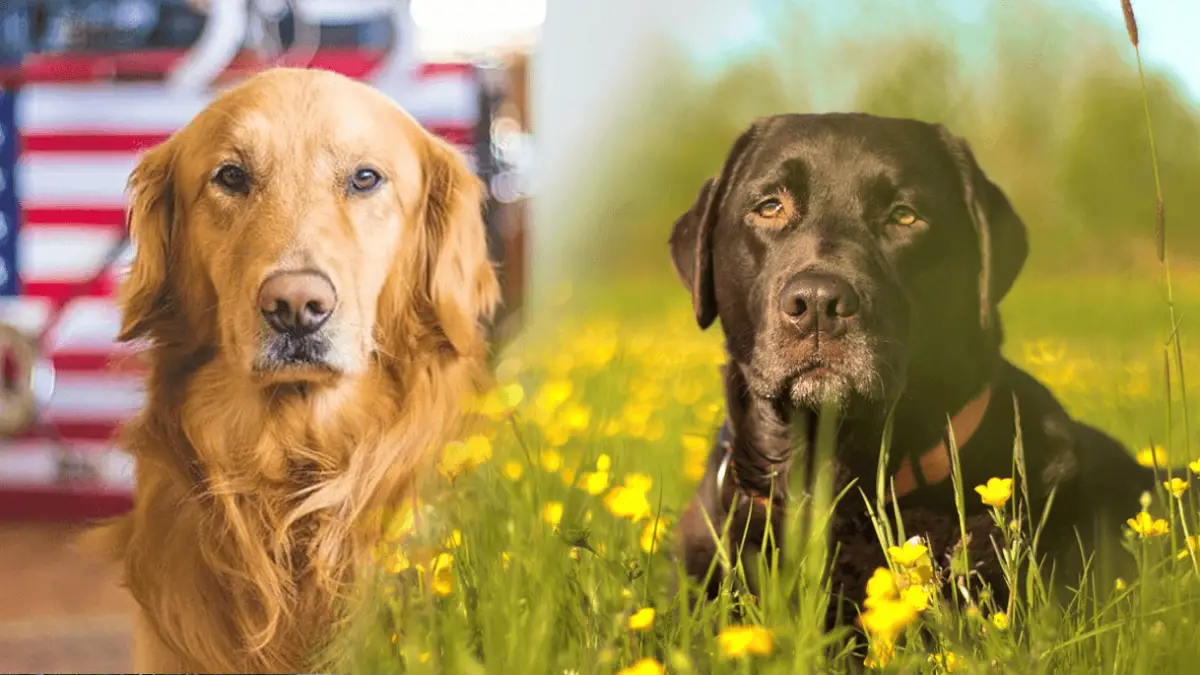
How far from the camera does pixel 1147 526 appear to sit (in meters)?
Answer: 1.50

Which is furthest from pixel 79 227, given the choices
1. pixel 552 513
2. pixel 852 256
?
pixel 852 256

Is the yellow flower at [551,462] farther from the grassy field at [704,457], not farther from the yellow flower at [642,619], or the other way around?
the yellow flower at [642,619]

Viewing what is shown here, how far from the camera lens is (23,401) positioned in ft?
6.40

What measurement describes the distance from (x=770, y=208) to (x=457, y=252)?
0.60 meters

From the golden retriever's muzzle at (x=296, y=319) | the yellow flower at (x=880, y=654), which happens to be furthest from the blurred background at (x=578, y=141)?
the yellow flower at (x=880, y=654)

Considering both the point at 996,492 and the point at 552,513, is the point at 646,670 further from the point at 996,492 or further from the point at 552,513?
the point at 996,492

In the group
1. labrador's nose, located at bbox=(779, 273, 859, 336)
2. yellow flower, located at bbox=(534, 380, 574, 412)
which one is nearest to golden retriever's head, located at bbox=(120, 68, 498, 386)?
yellow flower, located at bbox=(534, 380, 574, 412)

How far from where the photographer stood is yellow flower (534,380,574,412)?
1.87 meters

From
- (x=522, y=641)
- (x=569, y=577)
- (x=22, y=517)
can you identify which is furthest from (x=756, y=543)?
(x=22, y=517)

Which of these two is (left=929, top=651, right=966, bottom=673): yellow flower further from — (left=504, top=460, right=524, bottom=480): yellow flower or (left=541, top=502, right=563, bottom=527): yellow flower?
(left=504, top=460, right=524, bottom=480): yellow flower

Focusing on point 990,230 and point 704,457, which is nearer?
point 990,230

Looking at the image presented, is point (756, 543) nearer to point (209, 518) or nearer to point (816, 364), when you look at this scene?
point (816, 364)

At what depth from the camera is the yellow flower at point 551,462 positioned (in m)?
1.81

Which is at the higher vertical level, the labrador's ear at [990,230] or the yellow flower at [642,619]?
the labrador's ear at [990,230]
